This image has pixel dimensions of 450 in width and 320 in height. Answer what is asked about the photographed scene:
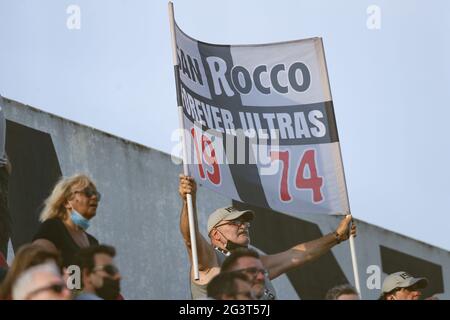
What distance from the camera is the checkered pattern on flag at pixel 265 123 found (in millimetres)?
11789

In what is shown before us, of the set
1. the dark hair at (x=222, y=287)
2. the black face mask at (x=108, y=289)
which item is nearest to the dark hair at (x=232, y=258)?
the dark hair at (x=222, y=287)

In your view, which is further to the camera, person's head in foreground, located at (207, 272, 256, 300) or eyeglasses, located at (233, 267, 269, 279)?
eyeglasses, located at (233, 267, 269, 279)

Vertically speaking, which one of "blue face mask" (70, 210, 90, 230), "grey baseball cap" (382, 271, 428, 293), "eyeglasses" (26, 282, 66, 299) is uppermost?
"blue face mask" (70, 210, 90, 230)

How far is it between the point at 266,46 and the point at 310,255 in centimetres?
195

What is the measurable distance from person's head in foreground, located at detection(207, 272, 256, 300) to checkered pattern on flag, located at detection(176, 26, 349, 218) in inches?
100

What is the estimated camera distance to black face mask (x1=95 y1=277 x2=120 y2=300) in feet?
29.8

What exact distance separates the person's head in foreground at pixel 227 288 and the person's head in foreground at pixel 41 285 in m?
1.10

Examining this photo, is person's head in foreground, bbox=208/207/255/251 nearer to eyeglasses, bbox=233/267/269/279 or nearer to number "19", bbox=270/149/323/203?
number "19", bbox=270/149/323/203

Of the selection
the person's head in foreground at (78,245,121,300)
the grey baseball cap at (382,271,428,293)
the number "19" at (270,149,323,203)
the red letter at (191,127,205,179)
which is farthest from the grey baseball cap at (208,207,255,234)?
the person's head in foreground at (78,245,121,300)

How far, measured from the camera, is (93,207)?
10.2m

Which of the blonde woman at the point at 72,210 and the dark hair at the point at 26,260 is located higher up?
the blonde woman at the point at 72,210

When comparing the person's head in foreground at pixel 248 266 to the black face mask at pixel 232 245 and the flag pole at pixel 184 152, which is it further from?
the black face mask at pixel 232 245
